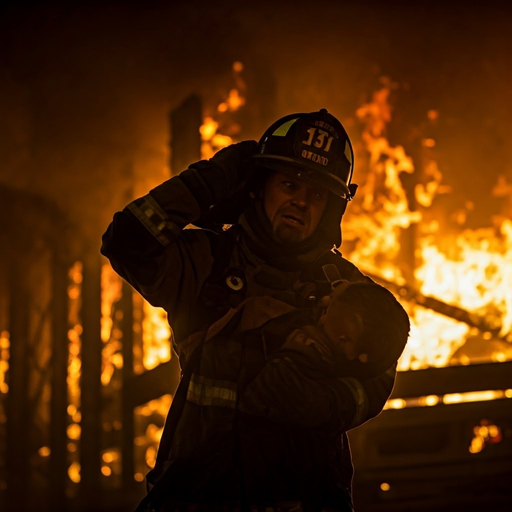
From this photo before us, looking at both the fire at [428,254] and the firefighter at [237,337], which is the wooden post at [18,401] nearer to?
the fire at [428,254]

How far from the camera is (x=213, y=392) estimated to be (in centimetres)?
299

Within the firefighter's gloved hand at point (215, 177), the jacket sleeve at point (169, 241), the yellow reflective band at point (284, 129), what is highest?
the yellow reflective band at point (284, 129)

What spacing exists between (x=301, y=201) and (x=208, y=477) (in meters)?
0.95

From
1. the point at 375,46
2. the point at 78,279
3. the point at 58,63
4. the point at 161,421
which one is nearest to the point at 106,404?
the point at 161,421

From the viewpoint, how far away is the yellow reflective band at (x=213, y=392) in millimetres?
2986

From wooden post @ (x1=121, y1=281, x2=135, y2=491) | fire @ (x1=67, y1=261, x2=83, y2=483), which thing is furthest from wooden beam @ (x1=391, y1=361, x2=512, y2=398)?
fire @ (x1=67, y1=261, x2=83, y2=483)

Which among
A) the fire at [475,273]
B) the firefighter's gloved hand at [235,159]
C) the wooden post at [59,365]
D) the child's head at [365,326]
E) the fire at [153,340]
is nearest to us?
the child's head at [365,326]

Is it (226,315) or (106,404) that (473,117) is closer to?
(106,404)

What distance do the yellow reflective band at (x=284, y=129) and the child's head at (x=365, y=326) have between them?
62cm

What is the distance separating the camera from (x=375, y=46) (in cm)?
1343

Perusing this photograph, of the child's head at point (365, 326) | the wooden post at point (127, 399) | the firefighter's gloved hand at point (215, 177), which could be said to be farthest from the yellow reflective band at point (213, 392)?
the wooden post at point (127, 399)

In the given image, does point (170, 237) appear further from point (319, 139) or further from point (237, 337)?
point (319, 139)

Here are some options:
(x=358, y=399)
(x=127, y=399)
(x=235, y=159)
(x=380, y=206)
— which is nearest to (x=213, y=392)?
(x=358, y=399)

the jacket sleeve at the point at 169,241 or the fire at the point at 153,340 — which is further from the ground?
the fire at the point at 153,340
